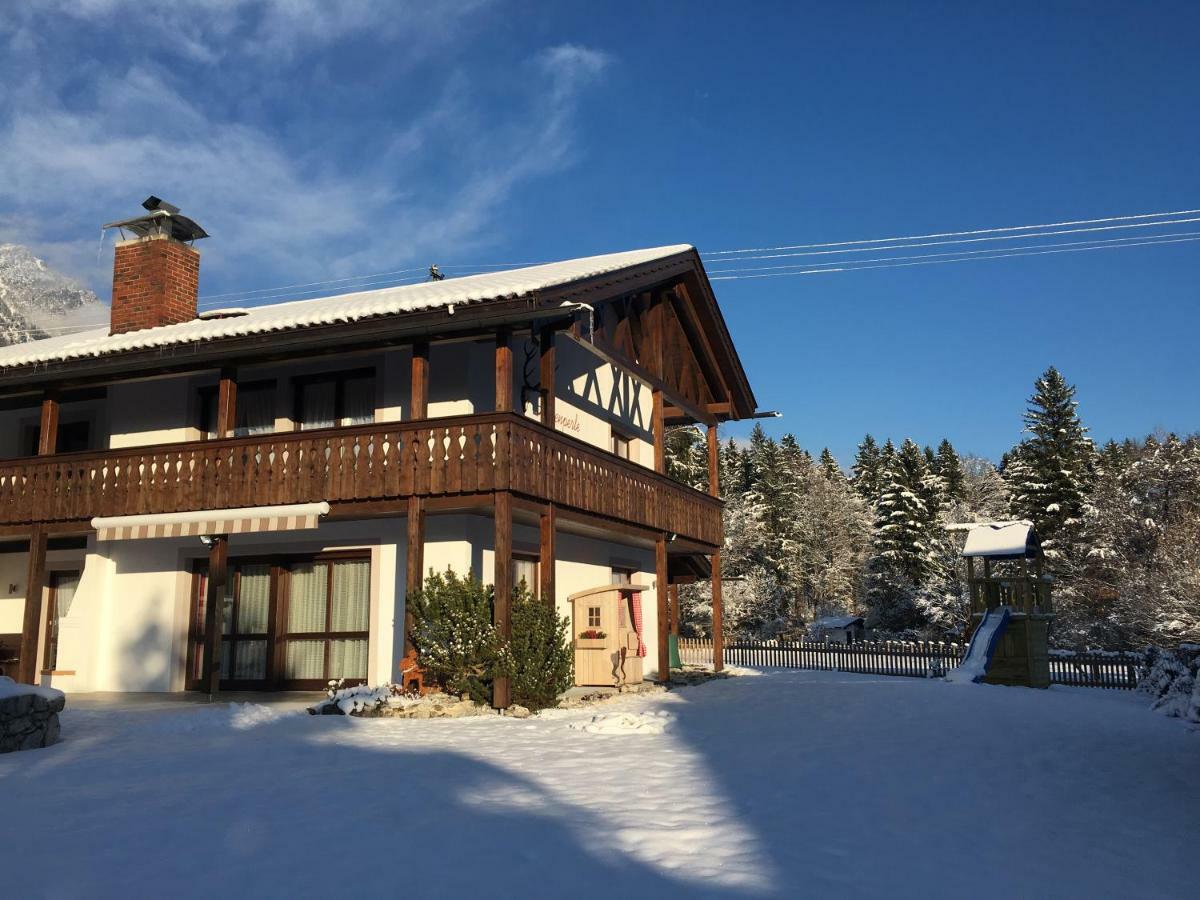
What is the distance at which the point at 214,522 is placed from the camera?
604 inches

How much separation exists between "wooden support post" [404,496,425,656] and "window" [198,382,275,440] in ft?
17.6

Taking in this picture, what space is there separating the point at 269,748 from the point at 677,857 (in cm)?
579

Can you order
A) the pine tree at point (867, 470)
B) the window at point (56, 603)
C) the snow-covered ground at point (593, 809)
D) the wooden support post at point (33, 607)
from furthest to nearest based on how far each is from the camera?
1. the pine tree at point (867, 470)
2. the window at point (56, 603)
3. the wooden support post at point (33, 607)
4. the snow-covered ground at point (593, 809)

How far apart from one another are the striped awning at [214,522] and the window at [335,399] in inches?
105

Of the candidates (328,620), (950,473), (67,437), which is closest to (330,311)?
(328,620)

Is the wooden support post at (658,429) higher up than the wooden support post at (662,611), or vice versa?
the wooden support post at (658,429)

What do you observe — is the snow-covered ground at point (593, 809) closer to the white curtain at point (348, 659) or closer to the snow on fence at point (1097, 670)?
the white curtain at point (348, 659)

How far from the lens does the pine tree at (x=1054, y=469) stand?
165 ft

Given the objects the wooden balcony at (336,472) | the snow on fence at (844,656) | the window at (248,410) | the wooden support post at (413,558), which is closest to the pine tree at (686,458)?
the snow on fence at (844,656)

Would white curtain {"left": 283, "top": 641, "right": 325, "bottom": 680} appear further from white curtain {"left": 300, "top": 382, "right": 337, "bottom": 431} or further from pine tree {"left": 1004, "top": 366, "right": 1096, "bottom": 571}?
pine tree {"left": 1004, "top": 366, "right": 1096, "bottom": 571}

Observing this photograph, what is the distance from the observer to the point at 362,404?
58.0 feet

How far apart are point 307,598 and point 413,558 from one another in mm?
4429

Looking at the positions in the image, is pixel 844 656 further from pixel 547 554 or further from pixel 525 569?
pixel 547 554

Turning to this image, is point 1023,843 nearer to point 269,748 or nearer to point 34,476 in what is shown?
point 269,748
